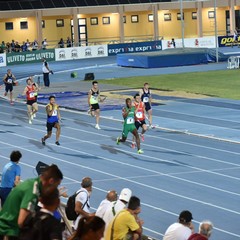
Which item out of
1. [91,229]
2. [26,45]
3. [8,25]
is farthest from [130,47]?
[91,229]

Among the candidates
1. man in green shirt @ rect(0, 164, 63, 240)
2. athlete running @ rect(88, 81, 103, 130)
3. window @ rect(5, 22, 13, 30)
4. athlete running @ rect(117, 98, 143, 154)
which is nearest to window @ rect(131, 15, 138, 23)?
window @ rect(5, 22, 13, 30)

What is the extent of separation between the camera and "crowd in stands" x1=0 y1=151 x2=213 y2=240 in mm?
7285

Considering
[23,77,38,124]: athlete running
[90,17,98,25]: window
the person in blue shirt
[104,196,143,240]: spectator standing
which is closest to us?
[104,196,143,240]: spectator standing

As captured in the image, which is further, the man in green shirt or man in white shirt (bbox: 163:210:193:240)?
man in white shirt (bbox: 163:210:193:240)

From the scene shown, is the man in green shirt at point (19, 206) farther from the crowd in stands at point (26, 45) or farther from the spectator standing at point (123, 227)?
the crowd in stands at point (26, 45)

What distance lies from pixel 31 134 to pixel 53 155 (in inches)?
186

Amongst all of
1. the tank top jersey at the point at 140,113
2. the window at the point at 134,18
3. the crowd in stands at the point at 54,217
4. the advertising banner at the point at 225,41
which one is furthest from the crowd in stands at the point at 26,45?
the crowd in stands at the point at 54,217

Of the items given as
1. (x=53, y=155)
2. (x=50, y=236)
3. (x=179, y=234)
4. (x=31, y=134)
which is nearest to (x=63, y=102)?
(x=31, y=134)

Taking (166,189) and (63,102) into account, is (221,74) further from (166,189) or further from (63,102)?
(166,189)

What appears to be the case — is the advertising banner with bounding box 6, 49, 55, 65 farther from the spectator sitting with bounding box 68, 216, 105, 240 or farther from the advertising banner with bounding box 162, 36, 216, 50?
the spectator sitting with bounding box 68, 216, 105, 240

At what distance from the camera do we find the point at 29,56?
70.1 meters

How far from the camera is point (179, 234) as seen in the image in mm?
10734

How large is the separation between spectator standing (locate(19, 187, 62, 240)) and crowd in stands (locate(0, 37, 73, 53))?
207ft

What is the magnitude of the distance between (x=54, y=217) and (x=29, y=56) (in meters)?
63.2
